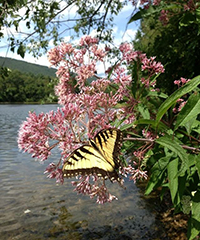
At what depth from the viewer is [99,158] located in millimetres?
1613

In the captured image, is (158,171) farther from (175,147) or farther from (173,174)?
(175,147)

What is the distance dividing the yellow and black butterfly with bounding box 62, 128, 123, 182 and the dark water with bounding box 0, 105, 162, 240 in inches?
140

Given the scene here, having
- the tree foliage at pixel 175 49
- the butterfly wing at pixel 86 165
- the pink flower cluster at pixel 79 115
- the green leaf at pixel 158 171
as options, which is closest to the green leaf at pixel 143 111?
the pink flower cluster at pixel 79 115

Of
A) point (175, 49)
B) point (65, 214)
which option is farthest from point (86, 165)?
point (65, 214)

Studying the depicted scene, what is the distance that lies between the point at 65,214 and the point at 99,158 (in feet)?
14.6

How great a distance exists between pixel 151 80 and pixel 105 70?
38 cm

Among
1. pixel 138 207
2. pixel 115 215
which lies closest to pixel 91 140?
pixel 115 215

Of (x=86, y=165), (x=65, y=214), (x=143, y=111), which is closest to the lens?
(x=86, y=165)

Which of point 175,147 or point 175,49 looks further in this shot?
point 175,49

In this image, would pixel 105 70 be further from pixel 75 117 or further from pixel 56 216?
pixel 56 216

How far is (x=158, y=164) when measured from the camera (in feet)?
5.78

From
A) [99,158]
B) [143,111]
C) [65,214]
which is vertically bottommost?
[65,214]

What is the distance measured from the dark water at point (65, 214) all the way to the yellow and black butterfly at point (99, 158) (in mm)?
3563

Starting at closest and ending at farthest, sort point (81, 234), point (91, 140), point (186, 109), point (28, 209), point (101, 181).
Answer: point (186, 109) < point (91, 140) < point (101, 181) < point (81, 234) < point (28, 209)
